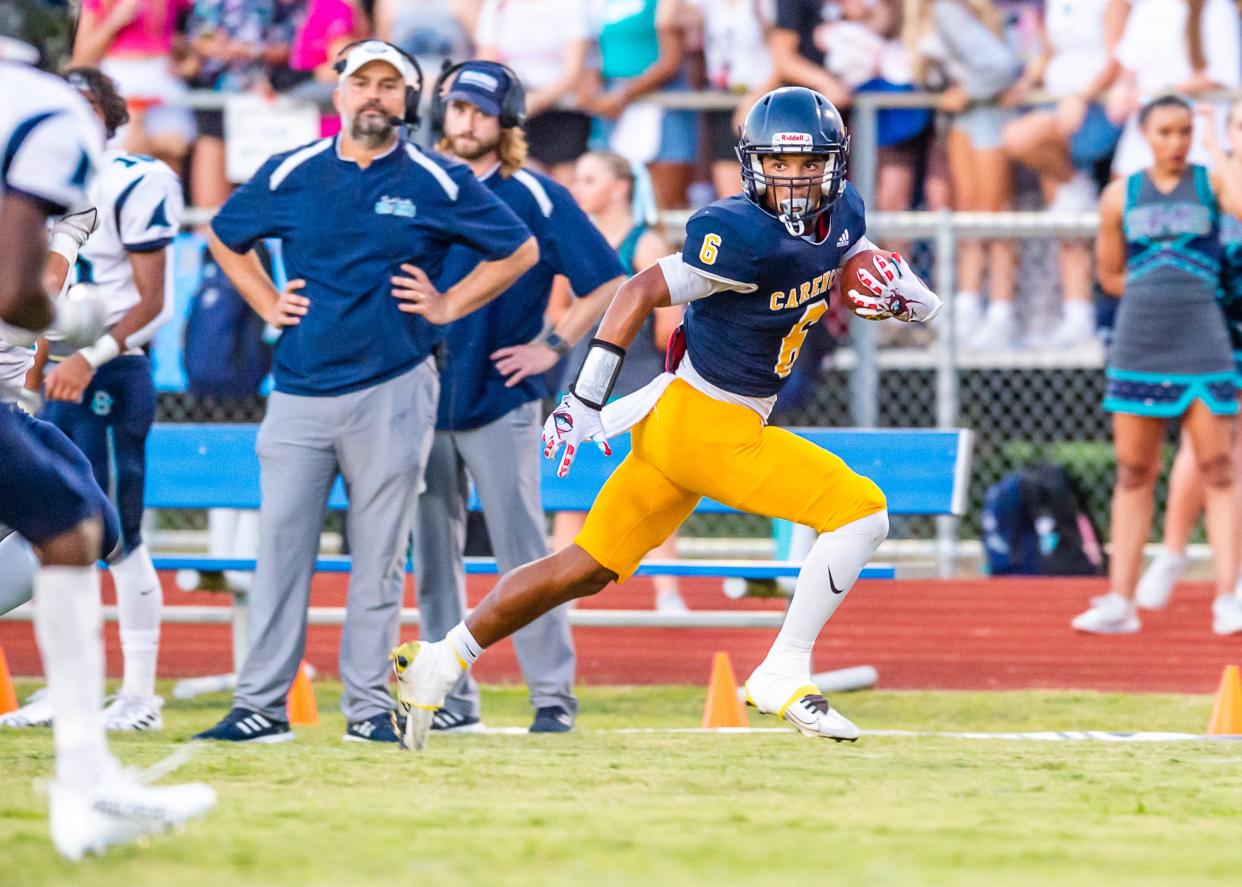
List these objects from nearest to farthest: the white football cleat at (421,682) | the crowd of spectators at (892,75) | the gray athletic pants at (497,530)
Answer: the white football cleat at (421,682) < the gray athletic pants at (497,530) < the crowd of spectators at (892,75)

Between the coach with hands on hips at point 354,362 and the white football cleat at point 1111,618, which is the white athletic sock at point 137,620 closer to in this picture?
the coach with hands on hips at point 354,362

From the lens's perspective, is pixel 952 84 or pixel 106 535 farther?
pixel 952 84

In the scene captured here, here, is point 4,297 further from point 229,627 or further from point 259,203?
point 229,627

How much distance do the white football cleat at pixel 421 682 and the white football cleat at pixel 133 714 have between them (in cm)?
144

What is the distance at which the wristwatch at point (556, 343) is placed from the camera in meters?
7.26

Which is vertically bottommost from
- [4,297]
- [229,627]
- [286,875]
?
[229,627]

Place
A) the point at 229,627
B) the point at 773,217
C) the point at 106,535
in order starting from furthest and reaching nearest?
the point at 229,627 → the point at 773,217 → the point at 106,535

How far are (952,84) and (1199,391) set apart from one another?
9.06 ft

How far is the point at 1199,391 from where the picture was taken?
9180 millimetres

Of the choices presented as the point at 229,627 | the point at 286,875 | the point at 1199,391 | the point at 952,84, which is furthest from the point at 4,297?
the point at 952,84

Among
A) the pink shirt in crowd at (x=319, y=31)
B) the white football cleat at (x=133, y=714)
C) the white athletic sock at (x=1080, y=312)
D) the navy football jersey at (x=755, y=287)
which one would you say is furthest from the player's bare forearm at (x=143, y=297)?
the white athletic sock at (x=1080, y=312)

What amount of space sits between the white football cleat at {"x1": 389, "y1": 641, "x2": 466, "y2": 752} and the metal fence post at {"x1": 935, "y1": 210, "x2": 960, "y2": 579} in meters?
4.93

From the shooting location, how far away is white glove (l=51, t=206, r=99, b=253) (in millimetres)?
5965

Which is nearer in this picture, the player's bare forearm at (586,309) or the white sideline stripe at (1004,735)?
the white sideline stripe at (1004,735)
